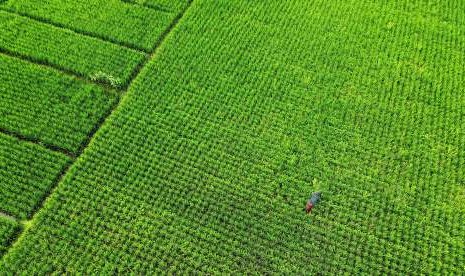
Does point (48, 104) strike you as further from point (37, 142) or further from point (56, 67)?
point (56, 67)

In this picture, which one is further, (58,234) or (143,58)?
(143,58)

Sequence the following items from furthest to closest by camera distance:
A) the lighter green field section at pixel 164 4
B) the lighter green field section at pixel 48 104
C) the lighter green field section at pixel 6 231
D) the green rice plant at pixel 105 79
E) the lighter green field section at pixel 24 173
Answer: the lighter green field section at pixel 164 4, the green rice plant at pixel 105 79, the lighter green field section at pixel 48 104, the lighter green field section at pixel 24 173, the lighter green field section at pixel 6 231

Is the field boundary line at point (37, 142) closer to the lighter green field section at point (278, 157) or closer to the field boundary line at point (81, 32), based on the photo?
the lighter green field section at point (278, 157)

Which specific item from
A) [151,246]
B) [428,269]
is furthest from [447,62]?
[151,246]

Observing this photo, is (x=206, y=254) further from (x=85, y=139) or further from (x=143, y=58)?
(x=143, y=58)

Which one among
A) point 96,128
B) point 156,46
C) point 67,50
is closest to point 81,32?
point 67,50

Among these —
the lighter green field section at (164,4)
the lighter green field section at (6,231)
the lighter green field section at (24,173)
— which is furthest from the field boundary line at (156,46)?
the lighter green field section at (6,231)
